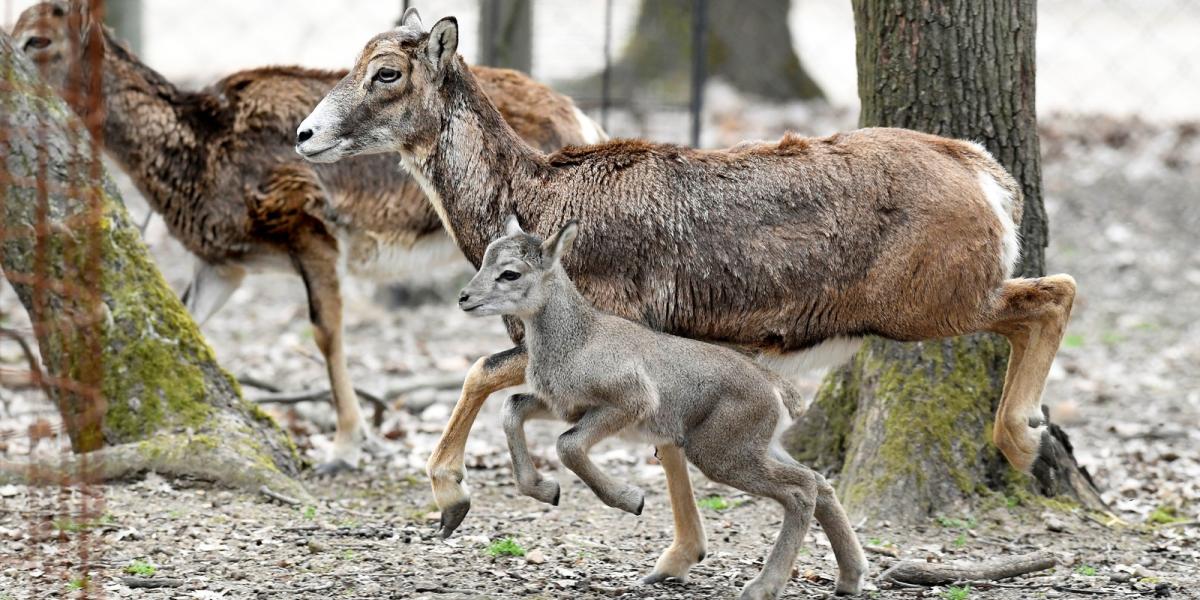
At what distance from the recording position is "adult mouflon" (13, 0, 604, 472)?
880 cm

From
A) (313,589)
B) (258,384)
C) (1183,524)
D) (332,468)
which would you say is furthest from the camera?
(258,384)

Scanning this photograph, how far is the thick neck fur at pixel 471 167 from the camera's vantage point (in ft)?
20.6

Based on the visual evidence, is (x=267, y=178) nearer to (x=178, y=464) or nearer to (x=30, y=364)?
(x=178, y=464)

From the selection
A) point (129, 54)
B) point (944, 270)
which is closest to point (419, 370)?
point (129, 54)

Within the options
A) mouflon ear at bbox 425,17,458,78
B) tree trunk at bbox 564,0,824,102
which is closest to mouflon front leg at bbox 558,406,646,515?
mouflon ear at bbox 425,17,458,78

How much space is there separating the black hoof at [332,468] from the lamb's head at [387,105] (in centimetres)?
269

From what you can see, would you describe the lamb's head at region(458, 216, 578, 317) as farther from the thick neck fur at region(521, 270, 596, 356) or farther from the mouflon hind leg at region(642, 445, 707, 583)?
the mouflon hind leg at region(642, 445, 707, 583)

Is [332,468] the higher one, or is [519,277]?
[519,277]

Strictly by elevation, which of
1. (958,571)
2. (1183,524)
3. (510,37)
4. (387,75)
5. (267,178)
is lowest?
(1183,524)

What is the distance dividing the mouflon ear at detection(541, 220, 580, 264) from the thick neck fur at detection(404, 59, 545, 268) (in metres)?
0.55

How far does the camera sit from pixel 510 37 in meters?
13.1

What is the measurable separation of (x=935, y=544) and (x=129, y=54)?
19.3 feet

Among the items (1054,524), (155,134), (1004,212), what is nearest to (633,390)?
(1004,212)

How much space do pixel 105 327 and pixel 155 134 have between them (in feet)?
7.58
